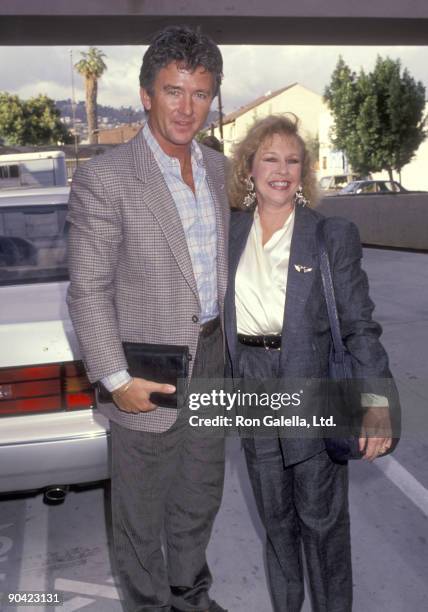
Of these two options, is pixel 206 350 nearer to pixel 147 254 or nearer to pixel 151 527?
pixel 147 254

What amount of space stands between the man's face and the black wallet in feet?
2.19

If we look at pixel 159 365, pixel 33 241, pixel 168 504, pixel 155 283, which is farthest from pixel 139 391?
pixel 33 241

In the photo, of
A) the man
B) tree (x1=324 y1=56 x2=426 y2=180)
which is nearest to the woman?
the man

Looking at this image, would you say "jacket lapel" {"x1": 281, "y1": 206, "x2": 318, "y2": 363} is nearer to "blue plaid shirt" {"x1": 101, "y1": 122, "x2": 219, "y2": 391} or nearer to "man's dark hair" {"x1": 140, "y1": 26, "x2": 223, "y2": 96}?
"blue plaid shirt" {"x1": 101, "y1": 122, "x2": 219, "y2": 391}

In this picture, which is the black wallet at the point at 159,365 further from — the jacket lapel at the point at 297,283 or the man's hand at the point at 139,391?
the jacket lapel at the point at 297,283

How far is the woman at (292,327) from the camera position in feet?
7.24

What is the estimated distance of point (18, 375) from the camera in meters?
2.94

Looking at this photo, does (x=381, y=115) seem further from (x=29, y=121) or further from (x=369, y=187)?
(x=29, y=121)

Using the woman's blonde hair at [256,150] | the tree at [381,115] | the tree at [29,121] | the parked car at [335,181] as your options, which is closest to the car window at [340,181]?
the parked car at [335,181]

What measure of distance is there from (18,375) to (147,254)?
3.45 feet

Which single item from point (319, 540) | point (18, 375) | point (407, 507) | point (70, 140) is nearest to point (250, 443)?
point (319, 540)

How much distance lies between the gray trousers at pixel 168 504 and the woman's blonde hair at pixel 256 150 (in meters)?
0.51

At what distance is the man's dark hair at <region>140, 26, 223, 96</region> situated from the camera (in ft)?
7.14

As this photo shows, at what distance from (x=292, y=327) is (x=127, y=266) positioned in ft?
1.80
